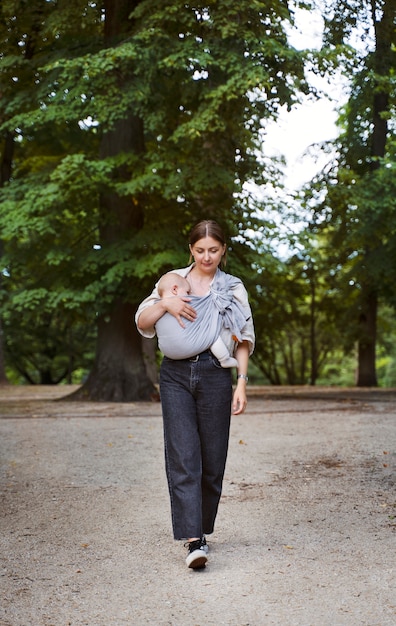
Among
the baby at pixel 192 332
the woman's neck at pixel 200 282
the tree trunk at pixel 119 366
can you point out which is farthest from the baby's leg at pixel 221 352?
the tree trunk at pixel 119 366

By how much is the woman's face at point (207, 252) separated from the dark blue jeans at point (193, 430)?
0.49m

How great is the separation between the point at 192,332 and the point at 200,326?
5cm

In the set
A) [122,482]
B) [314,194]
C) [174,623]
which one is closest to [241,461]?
[122,482]

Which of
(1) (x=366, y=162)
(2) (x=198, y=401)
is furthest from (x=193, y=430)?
(1) (x=366, y=162)

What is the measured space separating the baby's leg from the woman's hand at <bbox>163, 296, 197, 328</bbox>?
0.60 feet

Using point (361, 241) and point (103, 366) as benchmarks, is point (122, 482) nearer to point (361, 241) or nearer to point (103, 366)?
point (103, 366)

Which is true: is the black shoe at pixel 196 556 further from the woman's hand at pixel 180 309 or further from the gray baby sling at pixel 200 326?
the woman's hand at pixel 180 309

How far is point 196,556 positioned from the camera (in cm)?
471

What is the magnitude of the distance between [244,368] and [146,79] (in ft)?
36.7

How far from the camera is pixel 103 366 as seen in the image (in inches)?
711

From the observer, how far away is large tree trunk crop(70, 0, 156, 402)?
17656mm

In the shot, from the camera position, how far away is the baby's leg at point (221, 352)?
4.91 m

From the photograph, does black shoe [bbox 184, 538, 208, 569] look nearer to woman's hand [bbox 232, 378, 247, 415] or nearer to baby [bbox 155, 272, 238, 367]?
woman's hand [bbox 232, 378, 247, 415]

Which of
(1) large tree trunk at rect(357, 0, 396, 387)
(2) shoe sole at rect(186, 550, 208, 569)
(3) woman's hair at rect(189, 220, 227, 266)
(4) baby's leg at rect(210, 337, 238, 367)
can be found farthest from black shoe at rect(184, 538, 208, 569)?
(1) large tree trunk at rect(357, 0, 396, 387)
